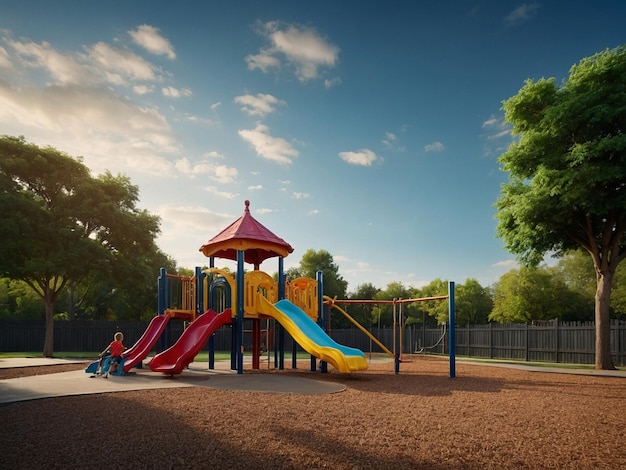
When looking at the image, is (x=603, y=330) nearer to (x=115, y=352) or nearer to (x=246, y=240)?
(x=246, y=240)

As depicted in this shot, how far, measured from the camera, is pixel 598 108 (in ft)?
58.4

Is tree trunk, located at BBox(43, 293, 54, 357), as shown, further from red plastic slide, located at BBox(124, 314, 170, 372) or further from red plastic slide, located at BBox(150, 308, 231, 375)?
red plastic slide, located at BBox(150, 308, 231, 375)

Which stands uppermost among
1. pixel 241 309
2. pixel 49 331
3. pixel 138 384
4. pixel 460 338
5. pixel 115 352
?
pixel 241 309

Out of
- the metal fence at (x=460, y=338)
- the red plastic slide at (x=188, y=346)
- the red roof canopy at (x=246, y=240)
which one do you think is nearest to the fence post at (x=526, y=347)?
the metal fence at (x=460, y=338)

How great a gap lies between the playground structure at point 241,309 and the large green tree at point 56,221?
31.6 ft

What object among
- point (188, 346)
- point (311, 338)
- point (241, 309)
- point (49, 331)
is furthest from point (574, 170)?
point (49, 331)

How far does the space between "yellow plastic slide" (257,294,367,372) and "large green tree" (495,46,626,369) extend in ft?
32.6

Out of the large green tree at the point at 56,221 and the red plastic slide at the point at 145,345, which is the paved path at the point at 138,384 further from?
the large green tree at the point at 56,221

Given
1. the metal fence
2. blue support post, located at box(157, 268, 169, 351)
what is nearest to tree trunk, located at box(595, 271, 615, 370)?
the metal fence

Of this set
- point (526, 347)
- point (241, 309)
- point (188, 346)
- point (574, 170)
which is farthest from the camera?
point (526, 347)

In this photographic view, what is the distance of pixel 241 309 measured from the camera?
586 inches

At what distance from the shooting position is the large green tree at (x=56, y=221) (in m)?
23.0

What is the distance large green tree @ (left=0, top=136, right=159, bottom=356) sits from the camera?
904 inches

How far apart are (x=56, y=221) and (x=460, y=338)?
80.2 ft
